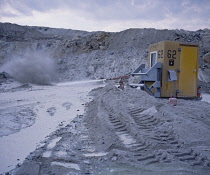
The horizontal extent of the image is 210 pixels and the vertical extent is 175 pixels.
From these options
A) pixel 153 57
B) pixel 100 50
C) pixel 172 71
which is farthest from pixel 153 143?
pixel 100 50

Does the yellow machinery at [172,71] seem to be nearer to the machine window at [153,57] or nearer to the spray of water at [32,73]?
the machine window at [153,57]

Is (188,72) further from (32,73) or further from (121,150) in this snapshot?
(32,73)

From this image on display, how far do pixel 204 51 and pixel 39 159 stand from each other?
2386 cm

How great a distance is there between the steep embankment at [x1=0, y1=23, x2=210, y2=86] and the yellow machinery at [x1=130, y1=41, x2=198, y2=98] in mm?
10513

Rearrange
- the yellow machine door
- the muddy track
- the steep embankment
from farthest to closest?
the steep embankment → the yellow machine door → the muddy track

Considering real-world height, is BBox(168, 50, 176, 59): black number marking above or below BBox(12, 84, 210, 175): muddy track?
above

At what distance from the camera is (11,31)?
36.9m

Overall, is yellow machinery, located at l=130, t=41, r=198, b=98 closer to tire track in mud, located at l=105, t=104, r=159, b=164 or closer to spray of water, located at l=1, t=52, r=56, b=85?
tire track in mud, located at l=105, t=104, r=159, b=164

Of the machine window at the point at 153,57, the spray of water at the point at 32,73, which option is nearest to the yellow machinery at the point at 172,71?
the machine window at the point at 153,57

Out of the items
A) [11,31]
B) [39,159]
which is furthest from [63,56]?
[39,159]

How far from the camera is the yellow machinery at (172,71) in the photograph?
8.55 metres

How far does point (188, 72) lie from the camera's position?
894 centimetres

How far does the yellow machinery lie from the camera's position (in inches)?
337

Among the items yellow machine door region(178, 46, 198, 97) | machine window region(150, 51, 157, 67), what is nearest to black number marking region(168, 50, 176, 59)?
yellow machine door region(178, 46, 198, 97)
